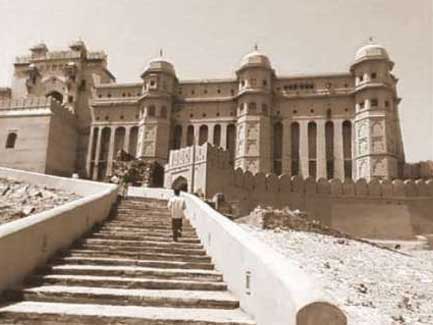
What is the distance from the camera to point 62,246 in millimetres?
7535

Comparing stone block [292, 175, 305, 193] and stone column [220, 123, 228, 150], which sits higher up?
stone column [220, 123, 228, 150]

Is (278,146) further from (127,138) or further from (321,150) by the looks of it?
(127,138)

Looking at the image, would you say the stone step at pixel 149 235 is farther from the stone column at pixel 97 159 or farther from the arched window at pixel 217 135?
the stone column at pixel 97 159

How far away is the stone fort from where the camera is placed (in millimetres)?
35625

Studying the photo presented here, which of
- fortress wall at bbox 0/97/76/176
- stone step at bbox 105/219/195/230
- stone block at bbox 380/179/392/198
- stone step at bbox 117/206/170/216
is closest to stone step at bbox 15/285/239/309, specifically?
stone step at bbox 105/219/195/230

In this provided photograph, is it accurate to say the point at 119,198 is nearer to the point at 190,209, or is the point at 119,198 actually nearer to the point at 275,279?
the point at 190,209

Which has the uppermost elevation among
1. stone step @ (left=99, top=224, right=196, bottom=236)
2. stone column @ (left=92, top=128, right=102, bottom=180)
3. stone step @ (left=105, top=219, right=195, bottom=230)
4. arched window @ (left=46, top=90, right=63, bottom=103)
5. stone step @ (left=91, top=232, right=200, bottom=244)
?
arched window @ (left=46, top=90, right=63, bottom=103)

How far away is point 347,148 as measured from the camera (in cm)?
3709

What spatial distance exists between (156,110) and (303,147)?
522 inches

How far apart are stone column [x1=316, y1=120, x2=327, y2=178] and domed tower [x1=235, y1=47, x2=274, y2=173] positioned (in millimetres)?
4170

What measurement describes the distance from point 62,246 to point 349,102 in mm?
33595

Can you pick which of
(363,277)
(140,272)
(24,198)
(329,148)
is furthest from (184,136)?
(140,272)

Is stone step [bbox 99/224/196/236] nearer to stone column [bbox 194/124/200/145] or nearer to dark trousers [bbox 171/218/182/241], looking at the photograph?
dark trousers [bbox 171/218/182/241]

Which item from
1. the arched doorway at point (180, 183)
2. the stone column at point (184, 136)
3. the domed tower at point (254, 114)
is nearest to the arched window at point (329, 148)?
the domed tower at point (254, 114)
